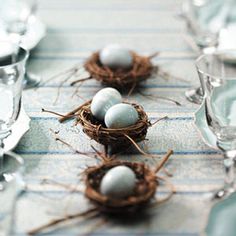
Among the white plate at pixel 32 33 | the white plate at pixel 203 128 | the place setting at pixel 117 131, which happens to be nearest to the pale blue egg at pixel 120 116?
the place setting at pixel 117 131

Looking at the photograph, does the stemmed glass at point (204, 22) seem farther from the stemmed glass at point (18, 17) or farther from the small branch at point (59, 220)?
the small branch at point (59, 220)

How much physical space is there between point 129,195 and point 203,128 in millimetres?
254

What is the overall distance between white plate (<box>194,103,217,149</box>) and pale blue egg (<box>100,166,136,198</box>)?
7.8 inches

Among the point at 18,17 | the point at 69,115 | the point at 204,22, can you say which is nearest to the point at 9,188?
the point at 69,115

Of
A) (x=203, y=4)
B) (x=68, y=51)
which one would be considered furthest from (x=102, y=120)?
(x=203, y=4)

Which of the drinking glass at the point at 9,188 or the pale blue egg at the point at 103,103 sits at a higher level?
the pale blue egg at the point at 103,103

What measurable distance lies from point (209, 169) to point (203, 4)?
64 centimetres

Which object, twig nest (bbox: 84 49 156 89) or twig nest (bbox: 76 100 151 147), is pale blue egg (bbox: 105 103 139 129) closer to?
twig nest (bbox: 76 100 151 147)

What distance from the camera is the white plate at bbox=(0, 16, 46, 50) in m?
1.37

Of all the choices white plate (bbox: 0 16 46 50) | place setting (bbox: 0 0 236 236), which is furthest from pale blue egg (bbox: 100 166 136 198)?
white plate (bbox: 0 16 46 50)

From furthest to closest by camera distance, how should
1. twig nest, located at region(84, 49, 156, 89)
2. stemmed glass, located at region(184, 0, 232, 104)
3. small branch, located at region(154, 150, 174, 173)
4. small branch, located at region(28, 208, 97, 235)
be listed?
stemmed glass, located at region(184, 0, 232, 104)
twig nest, located at region(84, 49, 156, 89)
small branch, located at region(154, 150, 174, 173)
small branch, located at region(28, 208, 97, 235)

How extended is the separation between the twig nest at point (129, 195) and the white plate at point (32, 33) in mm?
543

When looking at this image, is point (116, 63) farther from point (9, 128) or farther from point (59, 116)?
point (9, 128)

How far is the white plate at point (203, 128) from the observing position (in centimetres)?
100
